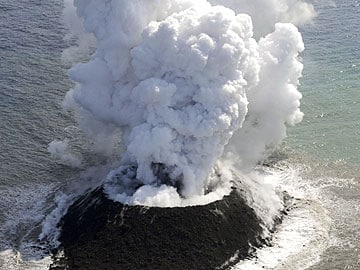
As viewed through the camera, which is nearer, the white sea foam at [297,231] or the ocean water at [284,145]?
the white sea foam at [297,231]

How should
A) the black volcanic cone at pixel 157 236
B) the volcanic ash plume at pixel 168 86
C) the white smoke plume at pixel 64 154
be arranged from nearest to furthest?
the black volcanic cone at pixel 157 236 → the volcanic ash plume at pixel 168 86 → the white smoke plume at pixel 64 154

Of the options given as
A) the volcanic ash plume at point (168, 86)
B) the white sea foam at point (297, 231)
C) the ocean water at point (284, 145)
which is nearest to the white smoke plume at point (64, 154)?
the ocean water at point (284, 145)

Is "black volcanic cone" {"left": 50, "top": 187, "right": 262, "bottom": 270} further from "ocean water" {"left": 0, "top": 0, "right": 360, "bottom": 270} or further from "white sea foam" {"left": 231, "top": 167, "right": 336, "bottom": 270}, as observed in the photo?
"ocean water" {"left": 0, "top": 0, "right": 360, "bottom": 270}

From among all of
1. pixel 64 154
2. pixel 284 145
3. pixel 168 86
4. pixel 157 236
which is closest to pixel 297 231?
pixel 157 236

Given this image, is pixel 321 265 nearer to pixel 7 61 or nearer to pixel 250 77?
Answer: pixel 250 77

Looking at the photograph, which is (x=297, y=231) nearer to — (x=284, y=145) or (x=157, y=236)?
(x=157, y=236)

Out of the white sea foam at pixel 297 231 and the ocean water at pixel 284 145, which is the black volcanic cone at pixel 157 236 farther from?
the ocean water at pixel 284 145

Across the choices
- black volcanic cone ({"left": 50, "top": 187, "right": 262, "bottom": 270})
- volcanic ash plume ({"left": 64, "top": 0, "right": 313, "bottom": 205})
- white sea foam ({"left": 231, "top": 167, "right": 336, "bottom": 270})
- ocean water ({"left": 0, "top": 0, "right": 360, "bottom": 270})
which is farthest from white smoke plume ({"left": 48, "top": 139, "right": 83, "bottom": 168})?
white sea foam ({"left": 231, "top": 167, "right": 336, "bottom": 270})
